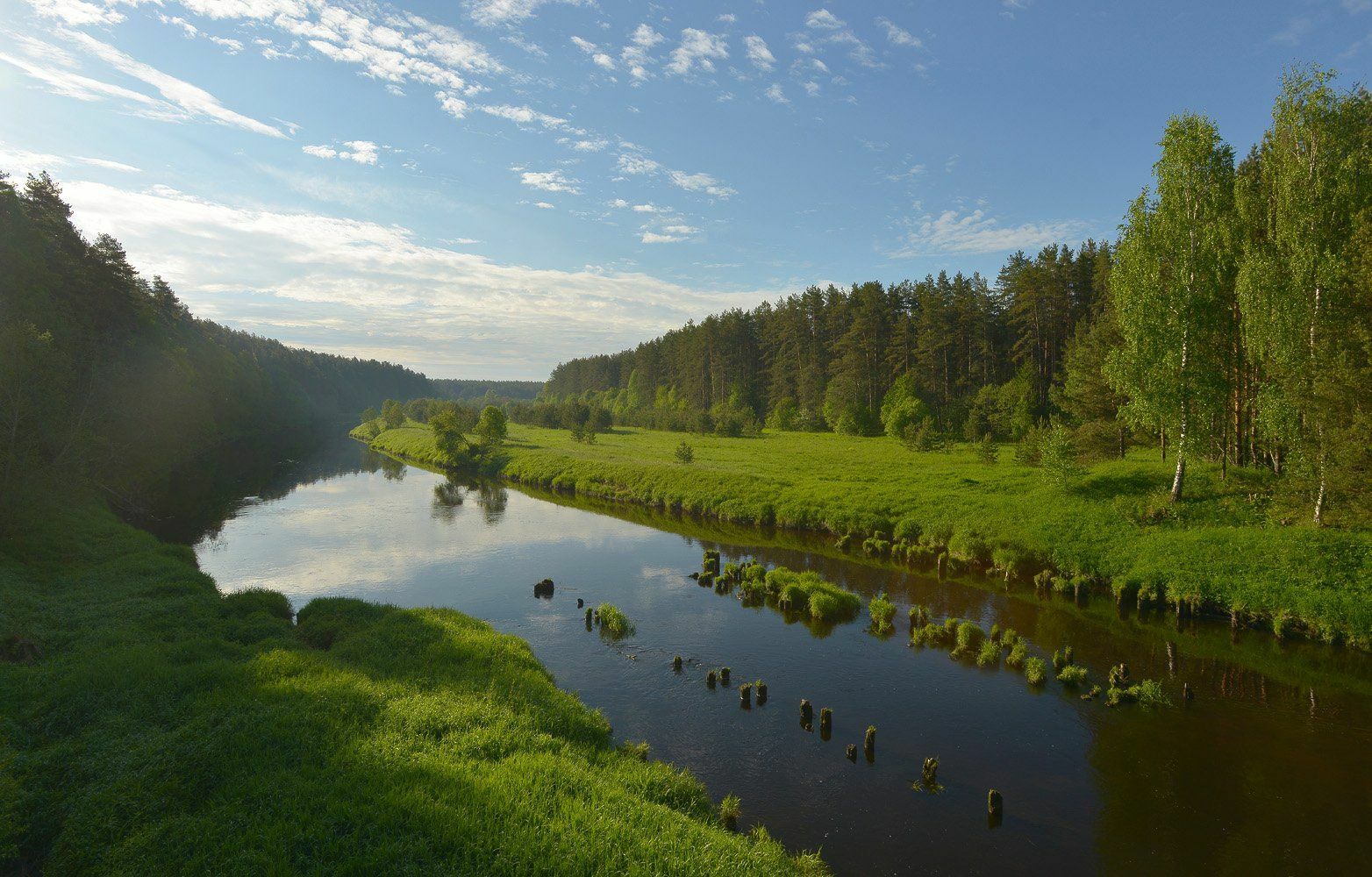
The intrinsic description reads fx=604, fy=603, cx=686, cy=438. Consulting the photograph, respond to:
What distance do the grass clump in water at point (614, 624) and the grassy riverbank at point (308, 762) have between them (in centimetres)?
548

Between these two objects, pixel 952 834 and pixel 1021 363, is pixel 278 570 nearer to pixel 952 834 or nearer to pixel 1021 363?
pixel 952 834

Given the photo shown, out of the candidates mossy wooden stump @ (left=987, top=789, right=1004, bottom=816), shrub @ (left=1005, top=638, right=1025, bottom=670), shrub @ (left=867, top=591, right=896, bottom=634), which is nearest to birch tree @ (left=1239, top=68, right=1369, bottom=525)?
shrub @ (left=1005, top=638, right=1025, bottom=670)

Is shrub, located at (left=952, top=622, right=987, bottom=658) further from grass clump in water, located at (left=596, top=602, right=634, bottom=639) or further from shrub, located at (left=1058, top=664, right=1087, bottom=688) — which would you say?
grass clump in water, located at (left=596, top=602, right=634, bottom=639)

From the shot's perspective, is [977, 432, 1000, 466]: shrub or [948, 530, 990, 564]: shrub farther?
[977, 432, 1000, 466]: shrub

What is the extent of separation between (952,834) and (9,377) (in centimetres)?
3973

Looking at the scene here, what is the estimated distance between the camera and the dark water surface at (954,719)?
13.6 metres

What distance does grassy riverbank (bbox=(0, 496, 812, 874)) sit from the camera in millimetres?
9812

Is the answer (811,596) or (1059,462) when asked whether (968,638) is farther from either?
(1059,462)

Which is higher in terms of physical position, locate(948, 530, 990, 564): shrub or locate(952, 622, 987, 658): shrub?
locate(948, 530, 990, 564): shrub

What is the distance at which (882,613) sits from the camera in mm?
26750

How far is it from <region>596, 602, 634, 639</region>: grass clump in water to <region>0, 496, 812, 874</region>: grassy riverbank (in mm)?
5484

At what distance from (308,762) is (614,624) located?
47.2ft

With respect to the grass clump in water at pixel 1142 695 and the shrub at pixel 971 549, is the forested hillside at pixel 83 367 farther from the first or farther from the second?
the shrub at pixel 971 549

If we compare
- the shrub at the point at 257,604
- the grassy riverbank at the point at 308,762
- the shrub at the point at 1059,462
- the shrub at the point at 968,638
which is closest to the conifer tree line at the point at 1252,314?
the shrub at the point at 1059,462
